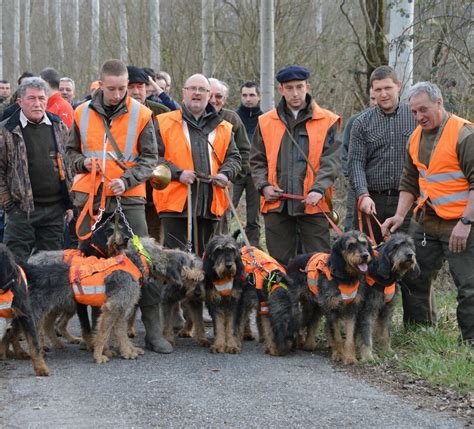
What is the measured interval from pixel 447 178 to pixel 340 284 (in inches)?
54.2

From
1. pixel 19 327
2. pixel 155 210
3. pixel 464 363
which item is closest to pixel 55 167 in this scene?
pixel 155 210

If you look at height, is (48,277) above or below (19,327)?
above

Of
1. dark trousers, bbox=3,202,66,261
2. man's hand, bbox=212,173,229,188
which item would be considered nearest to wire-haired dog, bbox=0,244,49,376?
dark trousers, bbox=3,202,66,261

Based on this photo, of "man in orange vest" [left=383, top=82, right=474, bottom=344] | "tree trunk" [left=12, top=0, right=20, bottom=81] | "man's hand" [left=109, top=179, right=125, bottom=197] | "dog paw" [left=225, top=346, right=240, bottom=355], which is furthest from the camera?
"tree trunk" [left=12, top=0, right=20, bottom=81]

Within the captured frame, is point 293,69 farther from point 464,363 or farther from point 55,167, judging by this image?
point 464,363

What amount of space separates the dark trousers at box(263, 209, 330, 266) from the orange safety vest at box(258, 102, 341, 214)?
0.13 m

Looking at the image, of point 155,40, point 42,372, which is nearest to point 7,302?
point 42,372

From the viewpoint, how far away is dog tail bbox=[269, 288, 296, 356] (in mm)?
7527

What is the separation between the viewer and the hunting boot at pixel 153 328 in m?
7.71

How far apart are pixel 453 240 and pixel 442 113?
116 cm

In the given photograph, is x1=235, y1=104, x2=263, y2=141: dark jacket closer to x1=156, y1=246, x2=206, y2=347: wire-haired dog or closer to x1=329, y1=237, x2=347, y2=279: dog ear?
x1=156, y1=246, x2=206, y2=347: wire-haired dog

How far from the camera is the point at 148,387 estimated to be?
6.38 metres

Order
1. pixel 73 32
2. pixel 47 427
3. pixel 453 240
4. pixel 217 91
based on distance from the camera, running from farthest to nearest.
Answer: pixel 73 32 < pixel 217 91 < pixel 453 240 < pixel 47 427

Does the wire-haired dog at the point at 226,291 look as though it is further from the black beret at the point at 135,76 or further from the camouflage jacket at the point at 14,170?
the black beret at the point at 135,76
